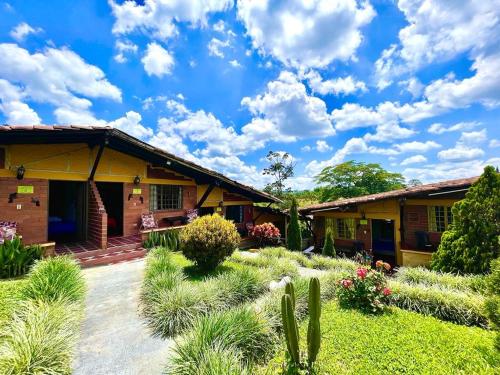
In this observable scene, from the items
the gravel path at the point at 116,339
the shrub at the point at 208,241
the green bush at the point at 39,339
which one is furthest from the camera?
the shrub at the point at 208,241

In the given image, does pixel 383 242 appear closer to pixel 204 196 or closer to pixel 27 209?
pixel 204 196

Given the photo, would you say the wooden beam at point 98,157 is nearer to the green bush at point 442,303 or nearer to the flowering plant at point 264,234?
the flowering plant at point 264,234

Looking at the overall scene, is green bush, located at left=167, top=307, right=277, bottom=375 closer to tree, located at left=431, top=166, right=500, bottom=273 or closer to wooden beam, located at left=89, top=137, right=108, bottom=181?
tree, located at left=431, top=166, right=500, bottom=273

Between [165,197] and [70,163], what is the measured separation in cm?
438

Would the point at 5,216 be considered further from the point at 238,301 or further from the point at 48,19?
the point at 238,301

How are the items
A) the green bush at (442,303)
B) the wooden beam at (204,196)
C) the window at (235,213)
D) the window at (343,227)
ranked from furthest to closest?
the window at (235,213)
the window at (343,227)
the wooden beam at (204,196)
the green bush at (442,303)

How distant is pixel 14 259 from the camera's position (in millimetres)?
6391

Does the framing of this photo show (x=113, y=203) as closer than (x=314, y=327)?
No

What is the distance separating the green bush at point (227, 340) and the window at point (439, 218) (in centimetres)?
1241

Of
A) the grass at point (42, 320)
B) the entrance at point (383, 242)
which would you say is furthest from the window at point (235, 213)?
the grass at point (42, 320)

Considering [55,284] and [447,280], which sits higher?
[55,284]

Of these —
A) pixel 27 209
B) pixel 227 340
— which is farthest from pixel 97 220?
pixel 227 340

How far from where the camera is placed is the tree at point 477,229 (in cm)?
723

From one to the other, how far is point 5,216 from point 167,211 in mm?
5879
